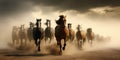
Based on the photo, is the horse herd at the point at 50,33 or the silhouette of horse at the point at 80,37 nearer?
the horse herd at the point at 50,33

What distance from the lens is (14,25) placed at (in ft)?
37.2

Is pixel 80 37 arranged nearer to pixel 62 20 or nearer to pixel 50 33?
pixel 50 33

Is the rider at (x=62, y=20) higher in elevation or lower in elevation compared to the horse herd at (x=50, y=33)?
higher

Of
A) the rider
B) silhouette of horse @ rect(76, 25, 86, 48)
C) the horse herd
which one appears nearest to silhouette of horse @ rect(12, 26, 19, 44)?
the horse herd

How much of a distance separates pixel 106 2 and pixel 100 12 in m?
0.50

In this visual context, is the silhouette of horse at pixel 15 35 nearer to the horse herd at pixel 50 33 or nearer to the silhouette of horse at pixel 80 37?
the horse herd at pixel 50 33

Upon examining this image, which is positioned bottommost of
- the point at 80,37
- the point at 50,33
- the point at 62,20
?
the point at 80,37

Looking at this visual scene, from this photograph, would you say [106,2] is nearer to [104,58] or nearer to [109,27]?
[109,27]

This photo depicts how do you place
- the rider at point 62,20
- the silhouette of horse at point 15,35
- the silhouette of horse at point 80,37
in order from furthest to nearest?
the silhouette of horse at point 80,37, the silhouette of horse at point 15,35, the rider at point 62,20

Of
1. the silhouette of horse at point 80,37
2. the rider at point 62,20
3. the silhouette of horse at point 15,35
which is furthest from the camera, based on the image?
the silhouette of horse at point 80,37

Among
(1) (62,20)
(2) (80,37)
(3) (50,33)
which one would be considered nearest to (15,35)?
(3) (50,33)

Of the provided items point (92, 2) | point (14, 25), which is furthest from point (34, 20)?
point (92, 2)

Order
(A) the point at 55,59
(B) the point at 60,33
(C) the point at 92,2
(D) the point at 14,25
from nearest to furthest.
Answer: (A) the point at 55,59 → (B) the point at 60,33 → (C) the point at 92,2 → (D) the point at 14,25

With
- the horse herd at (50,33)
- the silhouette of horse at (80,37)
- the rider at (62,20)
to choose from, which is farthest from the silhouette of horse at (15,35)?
the rider at (62,20)
